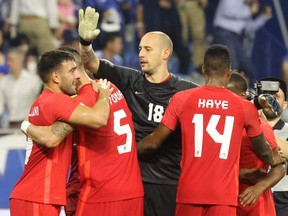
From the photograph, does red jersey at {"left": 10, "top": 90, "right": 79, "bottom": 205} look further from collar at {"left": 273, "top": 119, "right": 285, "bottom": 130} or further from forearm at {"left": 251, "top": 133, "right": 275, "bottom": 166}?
collar at {"left": 273, "top": 119, "right": 285, "bottom": 130}

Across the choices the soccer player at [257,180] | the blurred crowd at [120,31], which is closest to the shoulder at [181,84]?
the soccer player at [257,180]

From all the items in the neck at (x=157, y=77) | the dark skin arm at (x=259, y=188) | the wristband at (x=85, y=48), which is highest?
the wristband at (x=85, y=48)

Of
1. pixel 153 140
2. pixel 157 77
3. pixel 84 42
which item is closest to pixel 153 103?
pixel 157 77

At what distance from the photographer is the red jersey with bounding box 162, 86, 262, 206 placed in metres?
6.52

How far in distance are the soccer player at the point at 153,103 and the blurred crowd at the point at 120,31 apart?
19.9 feet

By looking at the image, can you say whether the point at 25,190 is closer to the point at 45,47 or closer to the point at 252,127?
the point at 252,127

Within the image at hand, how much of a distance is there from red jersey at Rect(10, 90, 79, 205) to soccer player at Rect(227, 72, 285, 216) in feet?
4.82

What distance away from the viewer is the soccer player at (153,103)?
7.41 m

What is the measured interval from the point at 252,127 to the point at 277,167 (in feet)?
1.59

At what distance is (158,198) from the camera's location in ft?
24.4

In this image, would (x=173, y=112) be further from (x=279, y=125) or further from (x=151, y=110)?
(x=279, y=125)

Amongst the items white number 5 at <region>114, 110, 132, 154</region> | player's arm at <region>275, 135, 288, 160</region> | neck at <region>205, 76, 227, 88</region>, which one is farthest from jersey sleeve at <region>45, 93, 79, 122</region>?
player's arm at <region>275, 135, 288, 160</region>

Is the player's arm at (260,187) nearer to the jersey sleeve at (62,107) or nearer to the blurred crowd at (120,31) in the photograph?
the jersey sleeve at (62,107)

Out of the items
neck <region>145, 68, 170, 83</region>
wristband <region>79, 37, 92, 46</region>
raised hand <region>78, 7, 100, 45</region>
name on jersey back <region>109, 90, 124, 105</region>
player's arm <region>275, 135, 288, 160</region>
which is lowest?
player's arm <region>275, 135, 288, 160</region>
